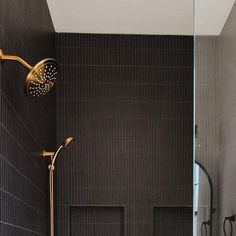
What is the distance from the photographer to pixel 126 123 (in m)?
4.40

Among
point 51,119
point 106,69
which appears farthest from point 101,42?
point 51,119

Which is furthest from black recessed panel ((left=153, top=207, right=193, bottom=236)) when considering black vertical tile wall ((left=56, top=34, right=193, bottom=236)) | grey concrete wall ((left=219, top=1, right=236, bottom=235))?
grey concrete wall ((left=219, top=1, right=236, bottom=235))

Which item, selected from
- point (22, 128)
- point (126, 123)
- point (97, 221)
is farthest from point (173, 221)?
point (22, 128)

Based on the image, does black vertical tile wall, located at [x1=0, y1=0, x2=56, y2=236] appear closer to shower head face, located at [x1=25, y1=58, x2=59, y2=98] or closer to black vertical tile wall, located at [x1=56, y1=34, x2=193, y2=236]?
shower head face, located at [x1=25, y1=58, x2=59, y2=98]

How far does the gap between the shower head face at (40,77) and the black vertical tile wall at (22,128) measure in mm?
98

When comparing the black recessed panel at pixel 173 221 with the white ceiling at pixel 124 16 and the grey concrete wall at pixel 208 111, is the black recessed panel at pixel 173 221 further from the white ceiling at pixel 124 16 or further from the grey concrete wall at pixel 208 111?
the grey concrete wall at pixel 208 111

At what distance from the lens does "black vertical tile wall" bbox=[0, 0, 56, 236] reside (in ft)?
7.93

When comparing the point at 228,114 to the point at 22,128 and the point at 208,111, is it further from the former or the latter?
the point at 22,128

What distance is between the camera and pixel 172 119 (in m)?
4.42

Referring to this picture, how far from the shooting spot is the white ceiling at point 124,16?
156 inches

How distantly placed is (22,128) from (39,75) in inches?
19.1

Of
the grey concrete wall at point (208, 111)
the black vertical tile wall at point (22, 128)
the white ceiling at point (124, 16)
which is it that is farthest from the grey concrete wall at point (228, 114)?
the white ceiling at point (124, 16)

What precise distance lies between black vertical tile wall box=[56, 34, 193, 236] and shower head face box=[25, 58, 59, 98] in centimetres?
183

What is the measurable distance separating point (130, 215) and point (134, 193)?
0.15 meters
